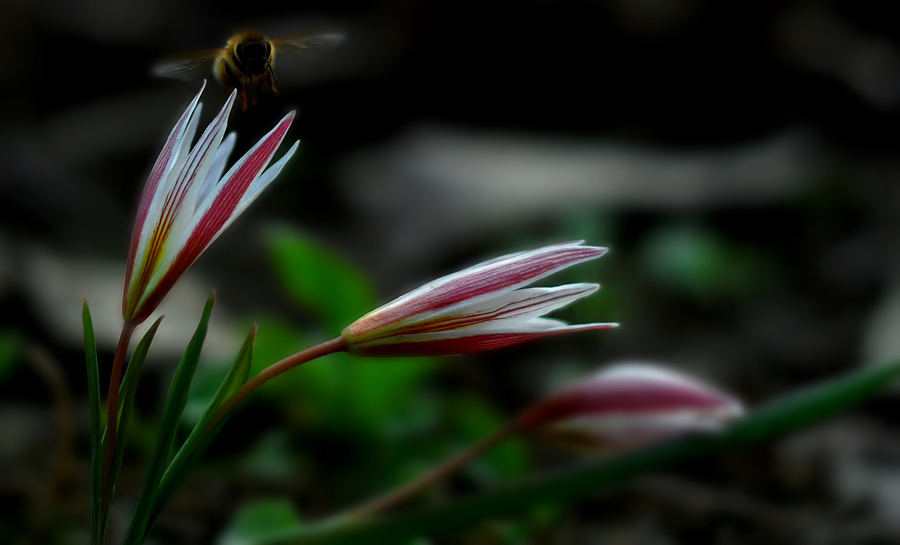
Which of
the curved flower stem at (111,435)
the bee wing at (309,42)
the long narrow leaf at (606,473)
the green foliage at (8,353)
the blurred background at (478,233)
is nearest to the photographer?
the curved flower stem at (111,435)

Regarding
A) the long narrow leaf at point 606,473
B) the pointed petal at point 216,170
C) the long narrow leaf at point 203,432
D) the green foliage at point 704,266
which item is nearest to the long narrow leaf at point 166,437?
the long narrow leaf at point 203,432

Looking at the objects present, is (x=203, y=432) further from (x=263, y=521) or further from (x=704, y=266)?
(x=704, y=266)

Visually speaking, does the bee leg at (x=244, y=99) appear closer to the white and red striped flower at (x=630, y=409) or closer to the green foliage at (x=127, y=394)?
the green foliage at (x=127, y=394)

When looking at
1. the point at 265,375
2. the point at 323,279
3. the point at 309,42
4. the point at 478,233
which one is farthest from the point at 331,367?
the point at 478,233

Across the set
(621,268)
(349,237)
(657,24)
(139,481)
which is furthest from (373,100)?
(139,481)

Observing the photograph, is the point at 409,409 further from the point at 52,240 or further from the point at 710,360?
the point at 52,240

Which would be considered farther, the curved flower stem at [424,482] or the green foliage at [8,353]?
the green foliage at [8,353]

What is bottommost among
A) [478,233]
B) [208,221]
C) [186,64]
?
[208,221]
